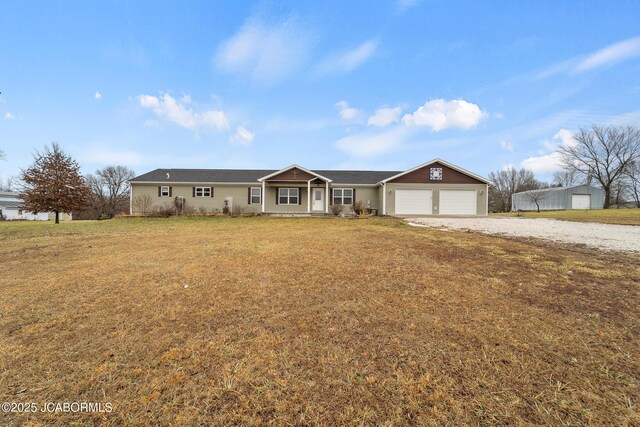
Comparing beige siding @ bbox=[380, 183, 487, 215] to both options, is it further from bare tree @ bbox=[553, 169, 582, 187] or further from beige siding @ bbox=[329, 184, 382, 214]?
bare tree @ bbox=[553, 169, 582, 187]

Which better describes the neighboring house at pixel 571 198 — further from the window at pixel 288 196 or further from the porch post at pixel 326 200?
the window at pixel 288 196

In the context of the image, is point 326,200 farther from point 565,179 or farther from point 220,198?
point 565,179

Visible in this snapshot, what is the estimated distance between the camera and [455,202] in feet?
71.0

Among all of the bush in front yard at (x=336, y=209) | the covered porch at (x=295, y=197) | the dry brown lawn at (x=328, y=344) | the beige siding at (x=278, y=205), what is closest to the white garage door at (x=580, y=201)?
the bush in front yard at (x=336, y=209)

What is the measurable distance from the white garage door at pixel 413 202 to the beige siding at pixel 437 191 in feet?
1.06

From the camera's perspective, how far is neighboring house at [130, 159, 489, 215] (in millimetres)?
21469

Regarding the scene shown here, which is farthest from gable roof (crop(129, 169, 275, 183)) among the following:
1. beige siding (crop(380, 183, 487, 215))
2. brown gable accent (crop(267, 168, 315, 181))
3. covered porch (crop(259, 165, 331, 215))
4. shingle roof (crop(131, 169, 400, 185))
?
beige siding (crop(380, 183, 487, 215))

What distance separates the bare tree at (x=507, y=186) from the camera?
52750 mm

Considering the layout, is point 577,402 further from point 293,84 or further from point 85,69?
point 85,69

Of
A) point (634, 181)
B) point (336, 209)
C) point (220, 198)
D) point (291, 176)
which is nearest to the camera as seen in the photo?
point (336, 209)

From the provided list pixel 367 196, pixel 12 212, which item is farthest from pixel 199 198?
pixel 12 212

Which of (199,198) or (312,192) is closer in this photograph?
(199,198)

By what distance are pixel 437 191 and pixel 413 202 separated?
2.16 meters

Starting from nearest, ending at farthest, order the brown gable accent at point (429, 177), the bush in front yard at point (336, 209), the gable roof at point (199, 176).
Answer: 1. the bush in front yard at point (336, 209)
2. the brown gable accent at point (429, 177)
3. the gable roof at point (199, 176)
